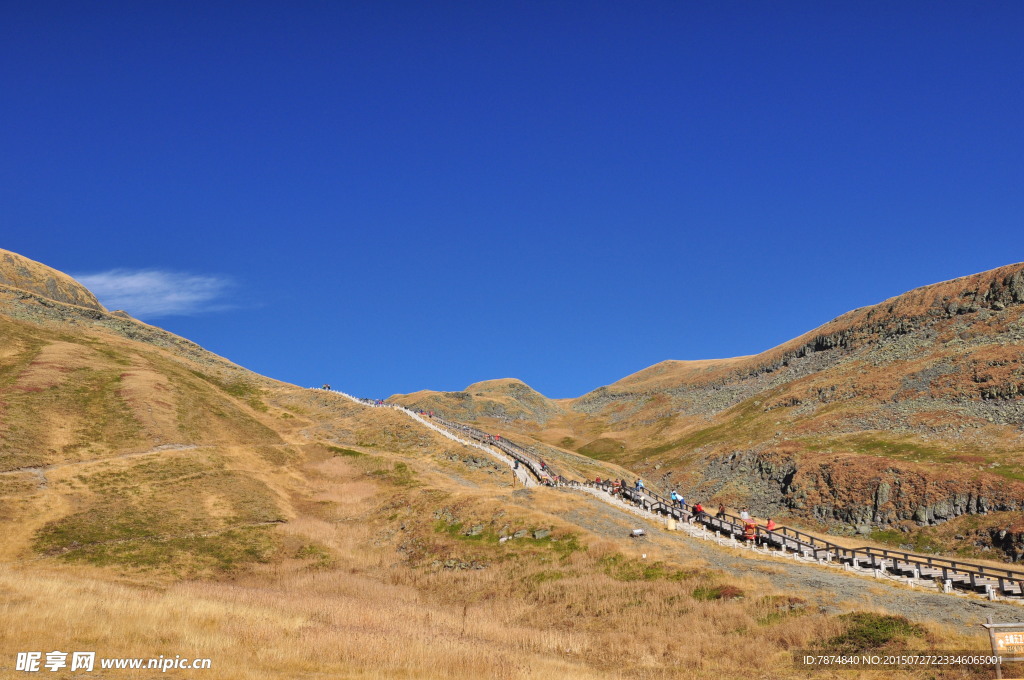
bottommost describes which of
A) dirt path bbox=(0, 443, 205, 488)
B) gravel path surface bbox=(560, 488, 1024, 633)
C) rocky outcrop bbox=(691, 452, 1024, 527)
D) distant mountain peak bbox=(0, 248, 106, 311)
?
gravel path surface bbox=(560, 488, 1024, 633)

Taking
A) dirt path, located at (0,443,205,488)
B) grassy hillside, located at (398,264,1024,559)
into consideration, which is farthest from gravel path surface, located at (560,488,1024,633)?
dirt path, located at (0,443,205,488)

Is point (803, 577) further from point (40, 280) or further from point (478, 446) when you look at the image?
point (40, 280)

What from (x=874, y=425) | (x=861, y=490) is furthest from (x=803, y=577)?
(x=874, y=425)

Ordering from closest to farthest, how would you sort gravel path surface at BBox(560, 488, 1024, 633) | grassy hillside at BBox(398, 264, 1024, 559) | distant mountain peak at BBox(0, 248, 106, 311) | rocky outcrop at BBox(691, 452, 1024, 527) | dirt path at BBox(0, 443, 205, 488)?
gravel path surface at BBox(560, 488, 1024, 633), dirt path at BBox(0, 443, 205, 488), rocky outcrop at BBox(691, 452, 1024, 527), grassy hillside at BBox(398, 264, 1024, 559), distant mountain peak at BBox(0, 248, 106, 311)

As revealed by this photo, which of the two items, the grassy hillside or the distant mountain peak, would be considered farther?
the distant mountain peak

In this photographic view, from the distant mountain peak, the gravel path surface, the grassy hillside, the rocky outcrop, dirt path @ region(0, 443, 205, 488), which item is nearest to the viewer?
the gravel path surface

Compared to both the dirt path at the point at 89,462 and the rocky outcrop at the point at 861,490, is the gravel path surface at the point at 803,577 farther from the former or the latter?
the dirt path at the point at 89,462

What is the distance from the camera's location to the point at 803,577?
30.2 meters

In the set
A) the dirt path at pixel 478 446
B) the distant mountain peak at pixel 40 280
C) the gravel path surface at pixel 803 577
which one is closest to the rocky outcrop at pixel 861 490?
the dirt path at pixel 478 446

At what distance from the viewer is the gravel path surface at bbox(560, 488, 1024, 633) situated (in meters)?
24.1

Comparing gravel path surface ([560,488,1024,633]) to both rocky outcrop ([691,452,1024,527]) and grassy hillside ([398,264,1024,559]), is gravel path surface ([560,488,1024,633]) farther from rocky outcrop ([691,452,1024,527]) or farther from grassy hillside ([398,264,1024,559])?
rocky outcrop ([691,452,1024,527])

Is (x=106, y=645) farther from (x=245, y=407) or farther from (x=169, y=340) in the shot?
(x=169, y=340)

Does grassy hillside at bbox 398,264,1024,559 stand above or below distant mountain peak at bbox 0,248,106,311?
below

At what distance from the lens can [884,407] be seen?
95.3m
